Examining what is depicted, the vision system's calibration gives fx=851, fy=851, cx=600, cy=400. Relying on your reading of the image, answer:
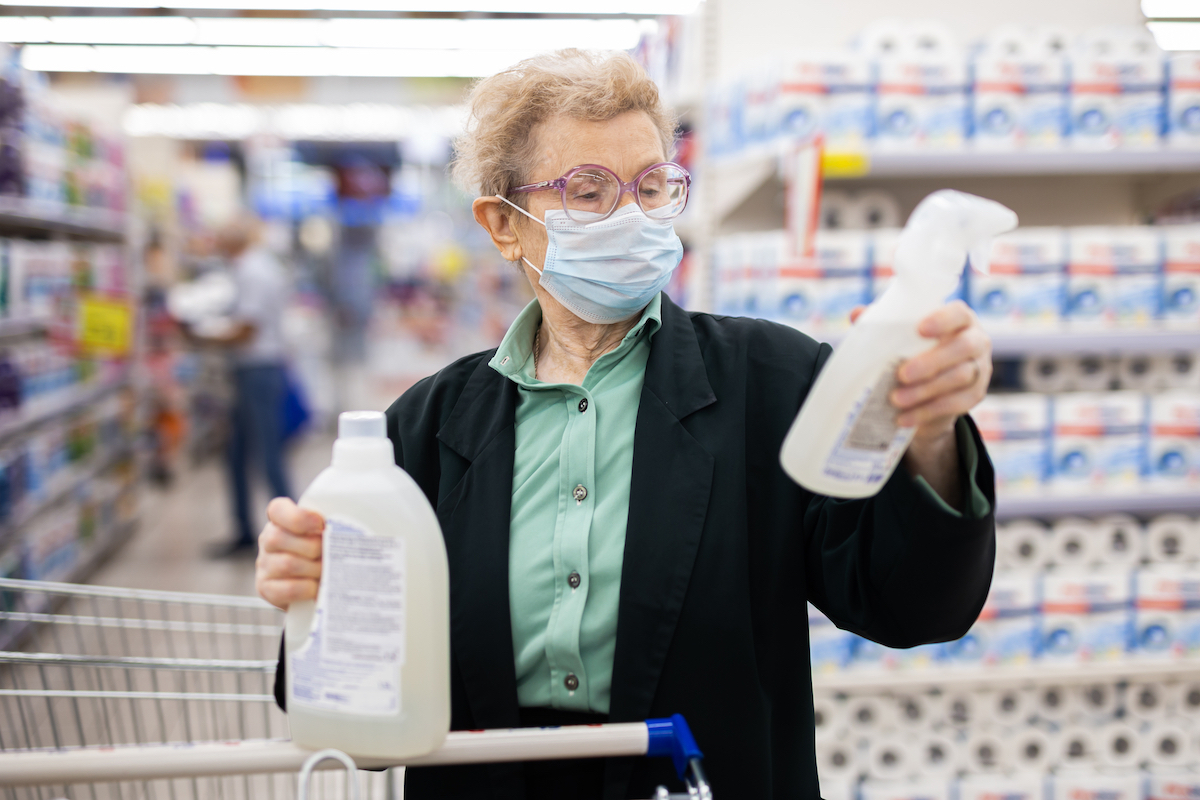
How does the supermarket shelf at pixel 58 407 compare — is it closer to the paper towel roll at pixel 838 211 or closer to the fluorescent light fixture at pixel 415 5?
the fluorescent light fixture at pixel 415 5

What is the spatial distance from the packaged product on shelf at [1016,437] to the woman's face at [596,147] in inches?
69.4

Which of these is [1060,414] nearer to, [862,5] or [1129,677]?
[1129,677]

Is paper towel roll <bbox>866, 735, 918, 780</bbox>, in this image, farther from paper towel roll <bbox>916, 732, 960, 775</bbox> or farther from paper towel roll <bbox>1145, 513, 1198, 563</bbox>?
paper towel roll <bbox>1145, 513, 1198, 563</bbox>

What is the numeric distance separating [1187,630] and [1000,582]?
Result: 2.12ft

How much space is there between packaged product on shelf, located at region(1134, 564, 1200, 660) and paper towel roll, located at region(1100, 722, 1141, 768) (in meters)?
0.29

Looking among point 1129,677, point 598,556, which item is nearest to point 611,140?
point 598,556

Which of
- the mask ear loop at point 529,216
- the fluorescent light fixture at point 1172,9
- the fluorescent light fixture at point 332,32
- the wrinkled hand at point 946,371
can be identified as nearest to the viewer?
the wrinkled hand at point 946,371

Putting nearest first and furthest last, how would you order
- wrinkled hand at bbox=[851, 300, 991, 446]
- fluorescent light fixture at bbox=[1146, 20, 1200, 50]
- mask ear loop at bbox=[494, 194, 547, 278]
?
wrinkled hand at bbox=[851, 300, 991, 446] < mask ear loop at bbox=[494, 194, 547, 278] < fluorescent light fixture at bbox=[1146, 20, 1200, 50]

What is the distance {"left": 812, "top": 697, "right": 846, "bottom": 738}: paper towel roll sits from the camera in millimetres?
2771

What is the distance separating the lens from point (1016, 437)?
265 centimetres

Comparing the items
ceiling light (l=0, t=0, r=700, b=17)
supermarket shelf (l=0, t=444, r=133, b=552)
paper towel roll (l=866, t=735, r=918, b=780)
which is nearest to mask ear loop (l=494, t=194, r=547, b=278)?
paper towel roll (l=866, t=735, r=918, b=780)

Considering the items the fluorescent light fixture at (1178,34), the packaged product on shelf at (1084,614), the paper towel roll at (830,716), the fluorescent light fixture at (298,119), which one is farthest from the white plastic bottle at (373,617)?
the fluorescent light fixture at (298,119)

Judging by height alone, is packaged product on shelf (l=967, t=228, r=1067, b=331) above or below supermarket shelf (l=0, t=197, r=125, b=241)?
below

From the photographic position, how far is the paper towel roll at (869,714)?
2.82 metres
